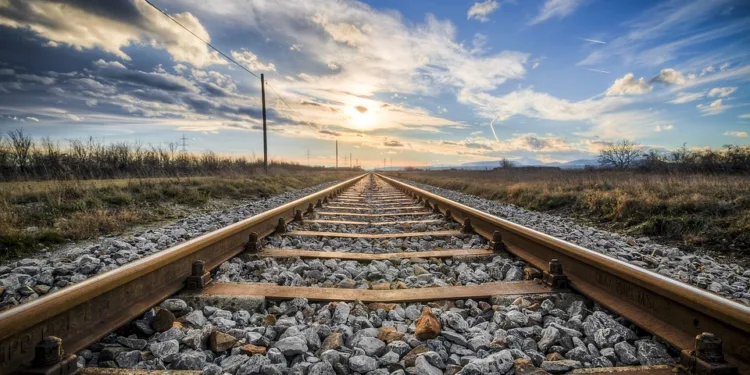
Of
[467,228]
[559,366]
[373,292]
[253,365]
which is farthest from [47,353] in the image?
[467,228]

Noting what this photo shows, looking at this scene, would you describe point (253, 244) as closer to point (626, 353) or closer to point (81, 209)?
point (626, 353)

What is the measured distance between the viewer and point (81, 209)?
6680 mm

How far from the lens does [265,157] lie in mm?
22734

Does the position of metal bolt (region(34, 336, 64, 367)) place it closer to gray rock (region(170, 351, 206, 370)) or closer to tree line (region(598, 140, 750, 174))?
gray rock (region(170, 351, 206, 370))

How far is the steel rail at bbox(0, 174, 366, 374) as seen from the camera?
149cm

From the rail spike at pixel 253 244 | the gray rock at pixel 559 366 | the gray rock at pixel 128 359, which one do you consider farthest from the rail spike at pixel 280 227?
the gray rock at pixel 559 366

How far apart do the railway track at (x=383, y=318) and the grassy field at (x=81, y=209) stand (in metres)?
3.14

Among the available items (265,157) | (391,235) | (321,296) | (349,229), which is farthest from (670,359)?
(265,157)

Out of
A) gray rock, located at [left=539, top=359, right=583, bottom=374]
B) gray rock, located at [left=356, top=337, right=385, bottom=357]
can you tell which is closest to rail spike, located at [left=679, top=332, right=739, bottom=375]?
gray rock, located at [left=539, top=359, right=583, bottom=374]

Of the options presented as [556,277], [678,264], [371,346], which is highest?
[556,277]

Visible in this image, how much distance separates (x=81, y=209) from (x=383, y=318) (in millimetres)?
6770

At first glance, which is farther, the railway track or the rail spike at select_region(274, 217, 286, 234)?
the rail spike at select_region(274, 217, 286, 234)

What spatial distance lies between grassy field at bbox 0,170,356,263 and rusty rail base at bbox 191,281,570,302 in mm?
3334

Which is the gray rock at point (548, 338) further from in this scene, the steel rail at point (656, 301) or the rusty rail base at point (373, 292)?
the rusty rail base at point (373, 292)
